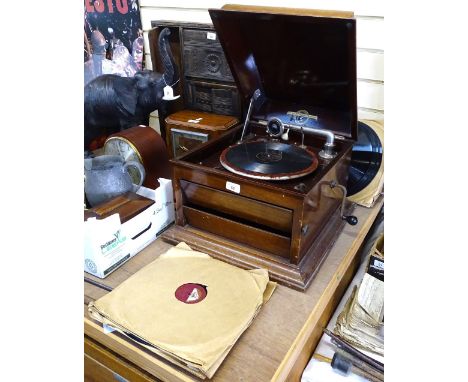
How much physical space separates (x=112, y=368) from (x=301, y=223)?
0.66m

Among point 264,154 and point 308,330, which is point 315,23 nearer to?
point 264,154

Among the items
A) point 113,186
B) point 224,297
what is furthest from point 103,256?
point 224,297

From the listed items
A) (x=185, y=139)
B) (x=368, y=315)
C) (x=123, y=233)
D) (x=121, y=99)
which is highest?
(x=121, y=99)

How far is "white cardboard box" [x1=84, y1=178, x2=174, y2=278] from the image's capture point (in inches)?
42.6

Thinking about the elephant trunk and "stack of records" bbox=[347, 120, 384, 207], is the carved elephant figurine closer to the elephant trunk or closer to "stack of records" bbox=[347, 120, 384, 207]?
the elephant trunk

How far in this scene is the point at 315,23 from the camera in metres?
1.15

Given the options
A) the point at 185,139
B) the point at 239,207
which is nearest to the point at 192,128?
the point at 185,139

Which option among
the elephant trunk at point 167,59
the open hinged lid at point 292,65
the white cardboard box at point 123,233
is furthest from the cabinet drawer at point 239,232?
the elephant trunk at point 167,59

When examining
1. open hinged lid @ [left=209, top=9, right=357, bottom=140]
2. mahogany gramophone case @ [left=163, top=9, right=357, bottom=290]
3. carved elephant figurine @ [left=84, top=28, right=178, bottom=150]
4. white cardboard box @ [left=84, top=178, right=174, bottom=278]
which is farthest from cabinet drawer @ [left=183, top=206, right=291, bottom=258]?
carved elephant figurine @ [left=84, top=28, right=178, bottom=150]

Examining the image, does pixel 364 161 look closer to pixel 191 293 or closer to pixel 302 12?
pixel 302 12

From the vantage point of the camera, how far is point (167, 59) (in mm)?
1891

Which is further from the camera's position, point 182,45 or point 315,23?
point 182,45

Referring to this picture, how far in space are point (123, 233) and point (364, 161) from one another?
3.25 ft

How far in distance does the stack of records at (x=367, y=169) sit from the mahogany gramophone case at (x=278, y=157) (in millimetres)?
145
